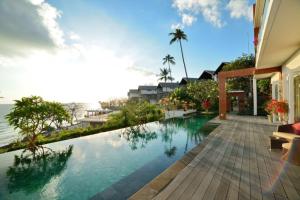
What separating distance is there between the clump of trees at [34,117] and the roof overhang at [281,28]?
8.40m

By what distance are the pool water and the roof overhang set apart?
4.59 metres

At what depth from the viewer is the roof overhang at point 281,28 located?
303cm

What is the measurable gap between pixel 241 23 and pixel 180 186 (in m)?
20.5

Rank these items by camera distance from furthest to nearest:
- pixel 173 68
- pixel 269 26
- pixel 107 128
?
pixel 173 68, pixel 107 128, pixel 269 26

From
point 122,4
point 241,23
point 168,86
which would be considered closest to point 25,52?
point 122,4

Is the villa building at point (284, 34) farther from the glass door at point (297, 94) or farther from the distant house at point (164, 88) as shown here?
the distant house at point (164, 88)

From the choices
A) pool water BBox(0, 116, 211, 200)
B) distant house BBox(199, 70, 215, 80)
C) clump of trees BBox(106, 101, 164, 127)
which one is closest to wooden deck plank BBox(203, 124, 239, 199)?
pool water BBox(0, 116, 211, 200)

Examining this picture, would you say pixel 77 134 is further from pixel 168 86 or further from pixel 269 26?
pixel 168 86

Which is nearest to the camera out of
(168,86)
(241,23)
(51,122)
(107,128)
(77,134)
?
(51,122)

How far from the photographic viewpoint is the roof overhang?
3028 mm

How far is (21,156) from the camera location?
22.7ft

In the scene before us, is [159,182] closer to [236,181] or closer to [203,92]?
[236,181]

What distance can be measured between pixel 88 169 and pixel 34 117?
3929 millimetres

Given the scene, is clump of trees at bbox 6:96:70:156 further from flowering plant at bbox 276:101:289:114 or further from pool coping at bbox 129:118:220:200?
flowering plant at bbox 276:101:289:114
